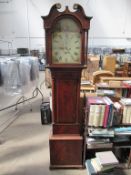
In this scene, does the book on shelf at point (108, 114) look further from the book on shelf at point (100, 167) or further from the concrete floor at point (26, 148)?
the concrete floor at point (26, 148)

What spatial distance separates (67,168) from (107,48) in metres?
7.16

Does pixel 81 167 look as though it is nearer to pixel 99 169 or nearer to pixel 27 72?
pixel 99 169

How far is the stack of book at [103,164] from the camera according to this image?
1688mm

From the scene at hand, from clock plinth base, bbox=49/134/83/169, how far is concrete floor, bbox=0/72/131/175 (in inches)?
2.8

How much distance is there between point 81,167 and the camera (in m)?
1.94

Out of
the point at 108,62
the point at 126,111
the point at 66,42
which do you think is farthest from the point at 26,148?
the point at 108,62

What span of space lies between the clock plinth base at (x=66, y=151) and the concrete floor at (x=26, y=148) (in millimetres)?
72

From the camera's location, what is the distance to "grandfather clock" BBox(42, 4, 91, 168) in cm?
154

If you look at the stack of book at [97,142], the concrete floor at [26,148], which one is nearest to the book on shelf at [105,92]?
the stack of book at [97,142]

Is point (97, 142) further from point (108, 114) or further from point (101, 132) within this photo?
point (108, 114)

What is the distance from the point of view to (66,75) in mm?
1690

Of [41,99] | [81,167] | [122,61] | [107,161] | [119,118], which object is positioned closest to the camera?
[107,161]

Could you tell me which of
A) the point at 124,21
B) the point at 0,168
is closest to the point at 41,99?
the point at 0,168

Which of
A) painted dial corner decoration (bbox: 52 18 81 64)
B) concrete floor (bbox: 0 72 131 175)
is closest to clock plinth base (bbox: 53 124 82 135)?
concrete floor (bbox: 0 72 131 175)
